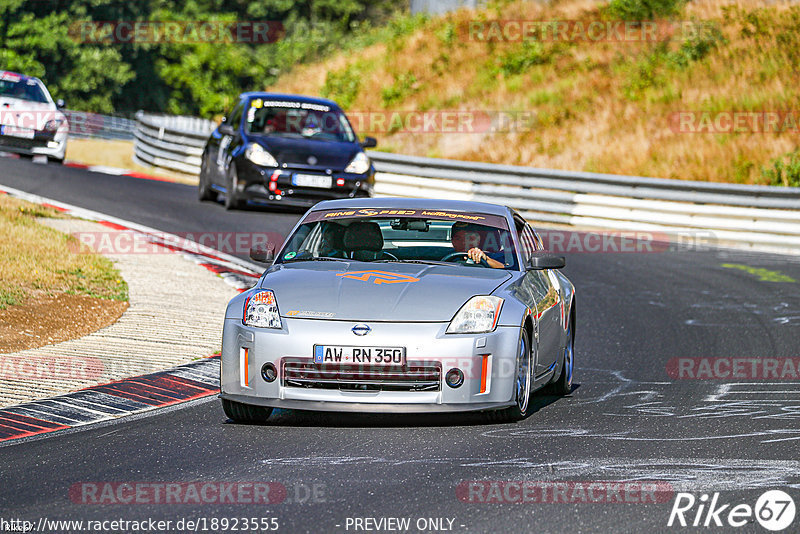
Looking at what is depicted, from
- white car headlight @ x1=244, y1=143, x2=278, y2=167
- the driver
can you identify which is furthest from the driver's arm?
white car headlight @ x1=244, y1=143, x2=278, y2=167

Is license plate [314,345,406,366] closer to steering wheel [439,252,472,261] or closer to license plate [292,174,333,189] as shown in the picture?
steering wheel [439,252,472,261]

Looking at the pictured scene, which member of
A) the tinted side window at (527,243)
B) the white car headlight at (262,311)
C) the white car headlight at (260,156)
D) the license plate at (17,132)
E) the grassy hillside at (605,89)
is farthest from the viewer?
the grassy hillside at (605,89)

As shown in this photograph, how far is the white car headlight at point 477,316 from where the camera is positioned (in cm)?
750

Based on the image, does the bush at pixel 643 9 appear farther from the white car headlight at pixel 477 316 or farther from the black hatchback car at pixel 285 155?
the white car headlight at pixel 477 316

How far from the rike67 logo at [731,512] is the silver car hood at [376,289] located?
6.80 feet

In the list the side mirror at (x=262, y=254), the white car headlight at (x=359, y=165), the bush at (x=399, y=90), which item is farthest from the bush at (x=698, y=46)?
the side mirror at (x=262, y=254)

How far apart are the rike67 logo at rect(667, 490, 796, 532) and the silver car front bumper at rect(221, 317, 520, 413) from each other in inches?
67.8

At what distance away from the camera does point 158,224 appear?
18.2 m

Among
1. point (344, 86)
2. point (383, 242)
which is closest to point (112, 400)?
point (383, 242)

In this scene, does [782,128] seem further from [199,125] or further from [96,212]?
[199,125]

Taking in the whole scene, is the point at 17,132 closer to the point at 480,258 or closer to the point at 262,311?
the point at 480,258

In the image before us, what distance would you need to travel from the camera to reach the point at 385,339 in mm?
7324

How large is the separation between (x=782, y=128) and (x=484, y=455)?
22.0 metres

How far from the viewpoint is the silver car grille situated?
7355mm
